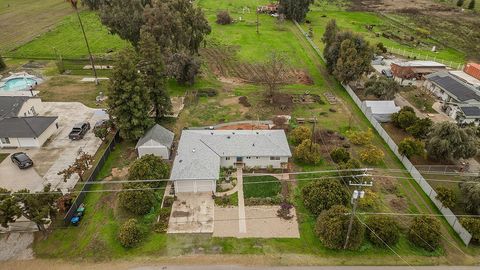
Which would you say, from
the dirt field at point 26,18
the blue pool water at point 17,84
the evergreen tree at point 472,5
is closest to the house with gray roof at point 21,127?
the blue pool water at point 17,84

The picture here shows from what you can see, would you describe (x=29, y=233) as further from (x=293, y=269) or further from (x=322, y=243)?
(x=322, y=243)

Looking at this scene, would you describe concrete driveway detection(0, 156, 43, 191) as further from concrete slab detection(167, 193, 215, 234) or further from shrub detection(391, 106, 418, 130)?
shrub detection(391, 106, 418, 130)

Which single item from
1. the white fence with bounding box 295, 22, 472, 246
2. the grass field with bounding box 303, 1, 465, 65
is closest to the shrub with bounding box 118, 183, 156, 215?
the white fence with bounding box 295, 22, 472, 246

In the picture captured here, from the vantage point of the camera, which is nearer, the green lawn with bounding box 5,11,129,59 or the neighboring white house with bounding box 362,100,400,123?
the neighboring white house with bounding box 362,100,400,123

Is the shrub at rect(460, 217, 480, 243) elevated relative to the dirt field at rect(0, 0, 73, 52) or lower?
lower

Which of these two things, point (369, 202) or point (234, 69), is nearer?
point (369, 202)

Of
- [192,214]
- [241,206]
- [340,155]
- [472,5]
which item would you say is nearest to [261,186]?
[241,206]

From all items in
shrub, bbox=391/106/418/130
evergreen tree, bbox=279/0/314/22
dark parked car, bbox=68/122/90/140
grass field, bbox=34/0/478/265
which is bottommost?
grass field, bbox=34/0/478/265

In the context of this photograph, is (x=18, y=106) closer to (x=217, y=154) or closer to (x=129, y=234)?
(x=217, y=154)
